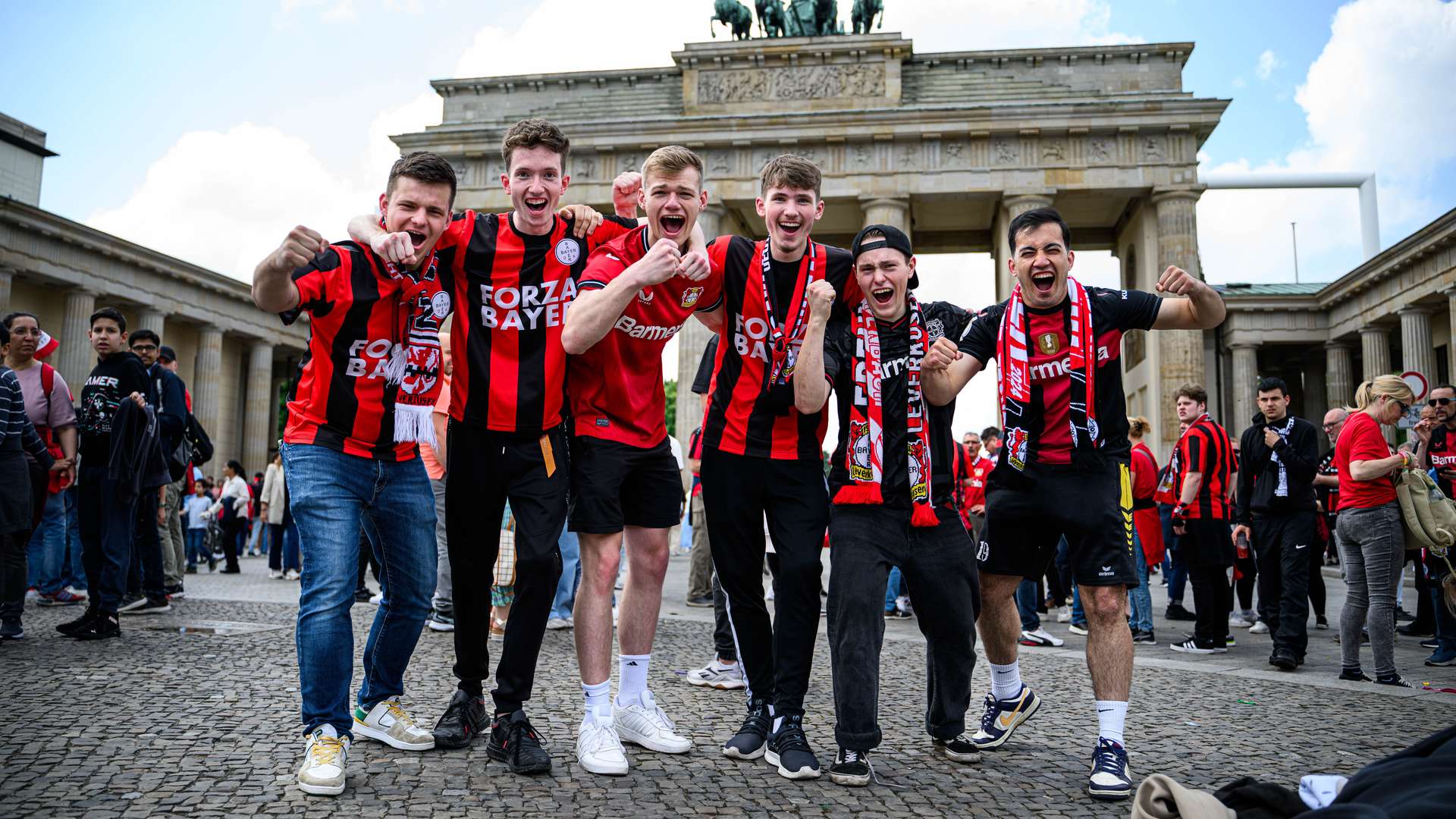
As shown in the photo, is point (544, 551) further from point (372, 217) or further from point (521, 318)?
point (372, 217)

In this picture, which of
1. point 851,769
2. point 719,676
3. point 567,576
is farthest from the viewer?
point 567,576

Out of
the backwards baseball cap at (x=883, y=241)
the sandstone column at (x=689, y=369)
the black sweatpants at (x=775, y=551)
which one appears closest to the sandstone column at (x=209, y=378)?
the sandstone column at (x=689, y=369)

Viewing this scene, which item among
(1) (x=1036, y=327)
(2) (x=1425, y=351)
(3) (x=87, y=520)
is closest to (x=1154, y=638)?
(1) (x=1036, y=327)

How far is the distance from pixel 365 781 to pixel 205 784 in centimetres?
47

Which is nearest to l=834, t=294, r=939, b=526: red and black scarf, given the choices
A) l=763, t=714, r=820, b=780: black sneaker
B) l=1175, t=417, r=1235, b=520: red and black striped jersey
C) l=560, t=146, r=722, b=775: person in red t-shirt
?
l=560, t=146, r=722, b=775: person in red t-shirt

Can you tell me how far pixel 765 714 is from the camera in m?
3.88

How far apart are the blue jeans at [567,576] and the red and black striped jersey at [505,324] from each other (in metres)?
3.77

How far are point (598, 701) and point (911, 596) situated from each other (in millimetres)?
1208

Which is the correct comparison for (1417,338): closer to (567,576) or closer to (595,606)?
(567,576)

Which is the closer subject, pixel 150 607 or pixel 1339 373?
pixel 150 607

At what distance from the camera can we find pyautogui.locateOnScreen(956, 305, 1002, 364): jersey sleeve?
4.18 m

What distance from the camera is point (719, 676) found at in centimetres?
555

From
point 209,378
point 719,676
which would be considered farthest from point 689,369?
point 719,676

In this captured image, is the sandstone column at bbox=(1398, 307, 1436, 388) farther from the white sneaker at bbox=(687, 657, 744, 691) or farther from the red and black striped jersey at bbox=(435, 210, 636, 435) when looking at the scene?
the red and black striped jersey at bbox=(435, 210, 636, 435)
